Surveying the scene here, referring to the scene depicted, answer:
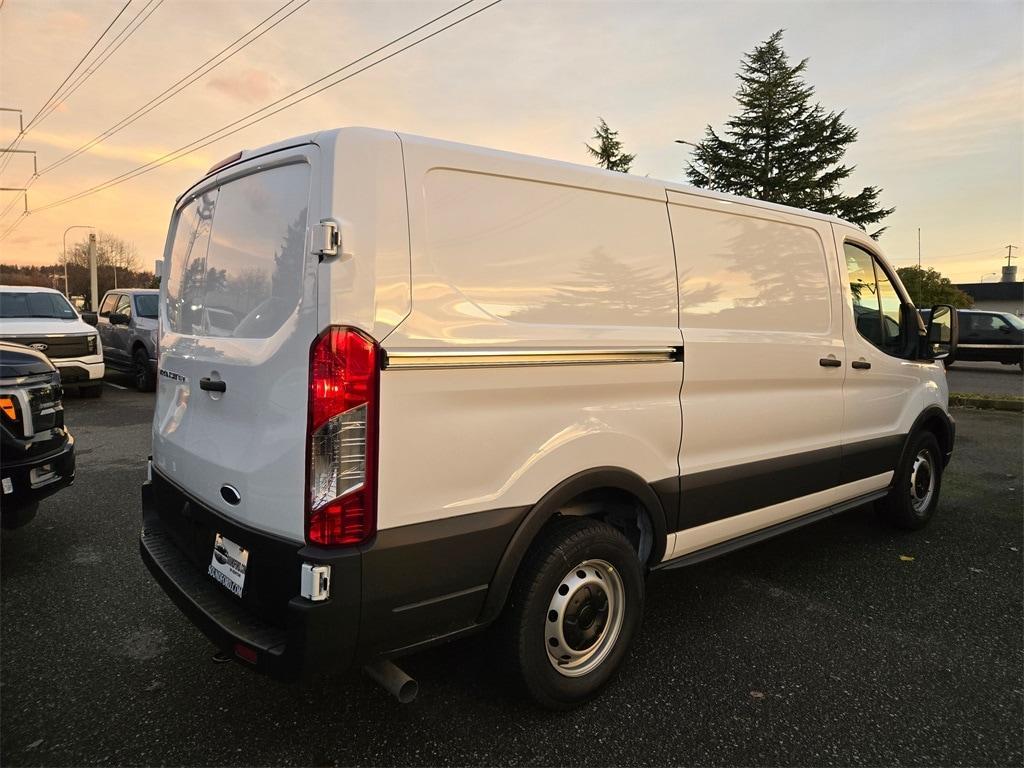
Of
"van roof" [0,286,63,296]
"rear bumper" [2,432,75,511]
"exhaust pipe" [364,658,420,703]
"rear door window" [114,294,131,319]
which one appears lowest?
"exhaust pipe" [364,658,420,703]

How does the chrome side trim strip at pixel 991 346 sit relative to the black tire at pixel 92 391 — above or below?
above

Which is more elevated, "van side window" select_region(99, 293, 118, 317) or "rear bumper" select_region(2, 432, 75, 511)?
"van side window" select_region(99, 293, 118, 317)

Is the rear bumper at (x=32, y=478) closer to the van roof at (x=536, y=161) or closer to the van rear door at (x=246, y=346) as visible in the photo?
the van rear door at (x=246, y=346)

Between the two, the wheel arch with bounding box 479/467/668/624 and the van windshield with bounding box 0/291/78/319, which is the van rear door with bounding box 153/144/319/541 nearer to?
the wheel arch with bounding box 479/467/668/624

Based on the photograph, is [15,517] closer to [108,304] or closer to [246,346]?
[246,346]

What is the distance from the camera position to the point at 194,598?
2.45 m

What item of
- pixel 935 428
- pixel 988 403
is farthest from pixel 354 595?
pixel 988 403

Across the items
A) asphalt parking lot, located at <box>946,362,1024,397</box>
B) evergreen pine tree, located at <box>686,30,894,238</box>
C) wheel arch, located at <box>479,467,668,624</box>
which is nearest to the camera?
wheel arch, located at <box>479,467,668,624</box>

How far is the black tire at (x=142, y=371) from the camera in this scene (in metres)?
11.7

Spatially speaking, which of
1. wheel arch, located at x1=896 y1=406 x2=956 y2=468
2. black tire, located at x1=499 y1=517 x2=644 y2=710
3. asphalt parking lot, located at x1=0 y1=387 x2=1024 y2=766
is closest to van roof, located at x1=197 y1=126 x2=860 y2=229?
black tire, located at x1=499 y1=517 x2=644 y2=710

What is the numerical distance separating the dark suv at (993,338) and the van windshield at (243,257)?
2204cm

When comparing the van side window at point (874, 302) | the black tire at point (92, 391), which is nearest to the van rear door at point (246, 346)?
the van side window at point (874, 302)

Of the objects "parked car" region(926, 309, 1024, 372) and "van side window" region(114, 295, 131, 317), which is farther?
"parked car" region(926, 309, 1024, 372)

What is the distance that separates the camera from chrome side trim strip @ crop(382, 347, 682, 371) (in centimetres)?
209
